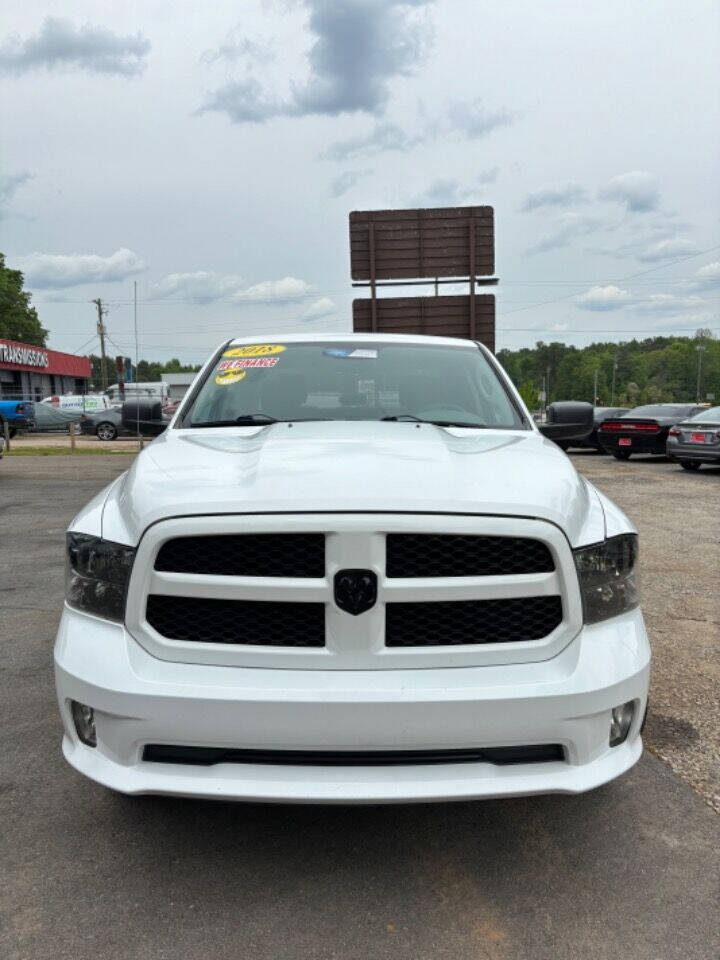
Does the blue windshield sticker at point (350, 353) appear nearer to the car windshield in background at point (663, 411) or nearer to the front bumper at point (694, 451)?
the front bumper at point (694, 451)

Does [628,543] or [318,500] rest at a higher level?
[318,500]

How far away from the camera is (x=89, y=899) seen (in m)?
2.21

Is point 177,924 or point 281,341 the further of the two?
point 281,341

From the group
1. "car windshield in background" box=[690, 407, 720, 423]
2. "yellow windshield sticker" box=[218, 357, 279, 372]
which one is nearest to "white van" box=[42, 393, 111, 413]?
"car windshield in background" box=[690, 407, 720, 423]

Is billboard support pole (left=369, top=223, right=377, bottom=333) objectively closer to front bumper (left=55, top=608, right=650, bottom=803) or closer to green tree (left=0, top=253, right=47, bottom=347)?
front bumper (left=55, top=608, right=650, bottom=803)

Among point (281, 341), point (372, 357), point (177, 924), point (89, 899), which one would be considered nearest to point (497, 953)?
point (177, 924)

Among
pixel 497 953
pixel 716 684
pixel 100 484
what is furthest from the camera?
pixel 100 484

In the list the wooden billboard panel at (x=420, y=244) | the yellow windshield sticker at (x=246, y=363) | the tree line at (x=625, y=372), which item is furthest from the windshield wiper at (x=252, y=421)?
the tree line at (x=625, y=372)

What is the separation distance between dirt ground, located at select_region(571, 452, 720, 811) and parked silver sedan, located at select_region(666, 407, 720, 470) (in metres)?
3.34

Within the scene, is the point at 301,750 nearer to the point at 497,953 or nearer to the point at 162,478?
the point at 497,953

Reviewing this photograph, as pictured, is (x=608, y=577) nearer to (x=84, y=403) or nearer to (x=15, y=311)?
(x=84, y=403)

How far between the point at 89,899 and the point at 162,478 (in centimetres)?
121

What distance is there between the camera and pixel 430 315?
448 inches

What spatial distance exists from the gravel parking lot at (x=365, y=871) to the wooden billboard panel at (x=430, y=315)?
8.56 metres
